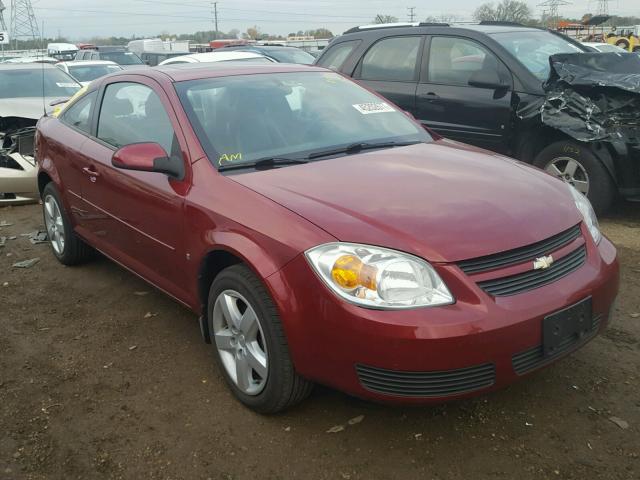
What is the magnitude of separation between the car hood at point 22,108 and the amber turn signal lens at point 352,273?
6766 mm

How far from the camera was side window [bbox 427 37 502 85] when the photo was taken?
19.5ft

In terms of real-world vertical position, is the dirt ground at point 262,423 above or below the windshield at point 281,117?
below

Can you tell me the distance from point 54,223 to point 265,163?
8.92 ft

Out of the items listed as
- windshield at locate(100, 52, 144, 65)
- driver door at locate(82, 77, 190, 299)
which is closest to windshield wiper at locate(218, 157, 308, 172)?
driver door at locate(82, 77, 190, 299)

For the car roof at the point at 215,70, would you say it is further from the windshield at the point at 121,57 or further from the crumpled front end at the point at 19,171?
the windshield at the point at 121,57

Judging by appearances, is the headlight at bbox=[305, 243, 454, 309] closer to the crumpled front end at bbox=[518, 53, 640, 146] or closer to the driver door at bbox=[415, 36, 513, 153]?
the crumpled front end at bbox=[518, 53, 640, 146]

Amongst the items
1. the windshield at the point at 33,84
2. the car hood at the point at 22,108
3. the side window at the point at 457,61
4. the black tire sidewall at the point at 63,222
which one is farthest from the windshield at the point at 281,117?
the windshield at the point at 33,84

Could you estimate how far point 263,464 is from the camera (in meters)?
2.55

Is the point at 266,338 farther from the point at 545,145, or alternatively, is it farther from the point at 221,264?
the point at 545,145

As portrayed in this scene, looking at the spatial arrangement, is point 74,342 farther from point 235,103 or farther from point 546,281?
point 546,281

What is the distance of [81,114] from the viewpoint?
4.57 meters

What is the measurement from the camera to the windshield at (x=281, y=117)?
327cm

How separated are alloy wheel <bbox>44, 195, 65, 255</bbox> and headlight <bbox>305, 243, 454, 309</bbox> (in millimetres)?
3248

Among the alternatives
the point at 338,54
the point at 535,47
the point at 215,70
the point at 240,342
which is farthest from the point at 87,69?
the point at 240,342
